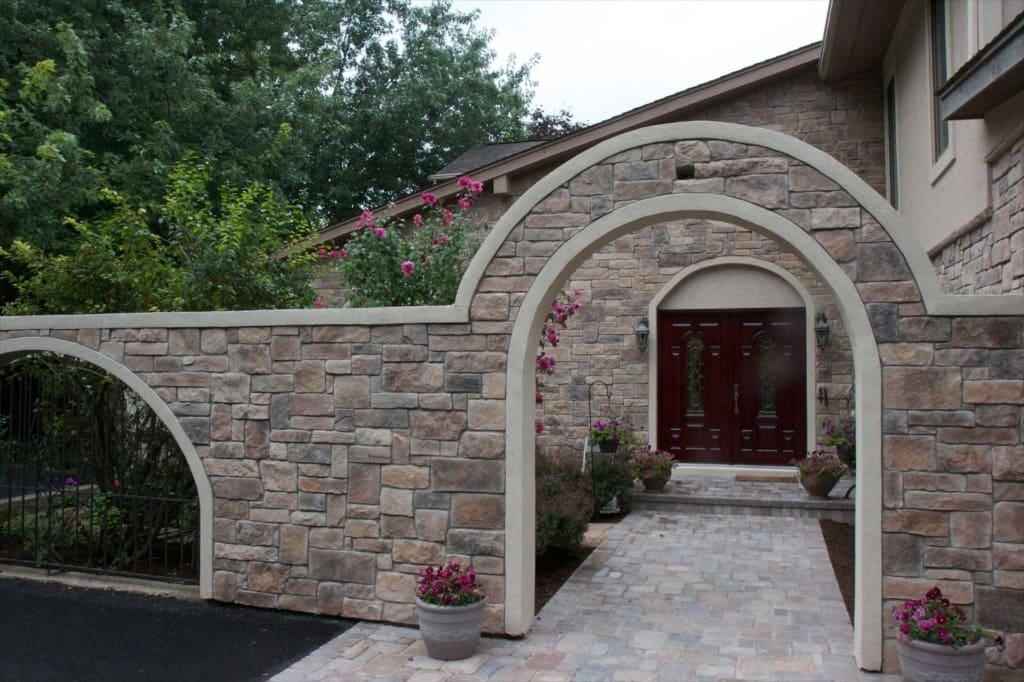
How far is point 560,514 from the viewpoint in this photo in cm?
690

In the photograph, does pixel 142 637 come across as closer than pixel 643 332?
Yes

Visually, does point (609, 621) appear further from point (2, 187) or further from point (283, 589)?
point (2, 187)

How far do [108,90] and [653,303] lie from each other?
939 centimetres

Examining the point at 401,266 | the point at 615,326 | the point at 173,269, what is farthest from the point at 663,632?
the point at 615,326

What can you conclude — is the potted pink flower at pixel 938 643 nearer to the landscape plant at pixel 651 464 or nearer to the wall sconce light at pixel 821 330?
the landscape plant at pixel 651 464

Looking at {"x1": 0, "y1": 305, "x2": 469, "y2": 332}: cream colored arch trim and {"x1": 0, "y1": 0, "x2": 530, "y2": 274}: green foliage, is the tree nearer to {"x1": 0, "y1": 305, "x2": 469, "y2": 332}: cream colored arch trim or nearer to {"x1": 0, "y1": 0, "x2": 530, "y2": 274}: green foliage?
{"x1": 0, "y1": 0, "x2": 530, "y2": 274}: green foliage

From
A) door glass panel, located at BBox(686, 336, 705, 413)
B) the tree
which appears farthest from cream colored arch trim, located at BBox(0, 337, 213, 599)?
the tree

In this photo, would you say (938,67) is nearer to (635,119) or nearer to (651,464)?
(635,119)

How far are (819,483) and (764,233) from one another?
5066 mm

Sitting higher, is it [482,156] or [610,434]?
[482,156]

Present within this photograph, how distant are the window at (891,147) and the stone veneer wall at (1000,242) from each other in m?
3.25

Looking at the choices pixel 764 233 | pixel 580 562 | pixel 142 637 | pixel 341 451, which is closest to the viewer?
pixel 764 233

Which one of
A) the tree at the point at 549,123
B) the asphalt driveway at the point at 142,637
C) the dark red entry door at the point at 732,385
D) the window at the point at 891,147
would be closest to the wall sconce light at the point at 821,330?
the dark red entry door at the point at 732,385

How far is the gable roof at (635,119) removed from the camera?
10344mm
